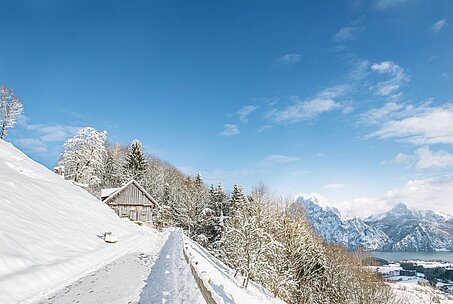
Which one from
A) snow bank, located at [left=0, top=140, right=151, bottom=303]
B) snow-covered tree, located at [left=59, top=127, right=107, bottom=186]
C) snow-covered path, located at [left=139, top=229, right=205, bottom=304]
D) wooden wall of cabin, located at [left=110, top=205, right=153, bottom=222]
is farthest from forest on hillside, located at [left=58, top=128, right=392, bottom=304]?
snow bank, located at [left=0, top=140, right=151, bottom=303]

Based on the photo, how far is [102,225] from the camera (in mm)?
28906

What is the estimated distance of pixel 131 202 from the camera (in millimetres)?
55312

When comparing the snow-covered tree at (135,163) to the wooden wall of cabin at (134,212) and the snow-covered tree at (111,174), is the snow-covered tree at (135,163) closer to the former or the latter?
the snow-covered tree at (111,174)

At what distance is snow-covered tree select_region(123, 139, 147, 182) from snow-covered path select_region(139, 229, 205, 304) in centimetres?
6070

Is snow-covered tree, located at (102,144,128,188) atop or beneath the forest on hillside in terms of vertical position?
atop

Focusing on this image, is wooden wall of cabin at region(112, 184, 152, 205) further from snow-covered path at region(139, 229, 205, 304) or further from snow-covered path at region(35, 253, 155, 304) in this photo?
snow-covered path at region(35, 253, 155, 304)

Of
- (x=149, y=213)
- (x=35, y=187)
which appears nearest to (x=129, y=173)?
(x=149, y=213)

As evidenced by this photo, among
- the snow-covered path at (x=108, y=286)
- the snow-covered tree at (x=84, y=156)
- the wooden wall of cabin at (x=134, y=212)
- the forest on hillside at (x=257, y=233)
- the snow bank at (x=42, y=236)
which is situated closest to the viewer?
the snow-covered path at (x=108, y=286)

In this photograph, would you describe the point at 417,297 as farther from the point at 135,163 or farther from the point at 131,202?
the point at 135,163

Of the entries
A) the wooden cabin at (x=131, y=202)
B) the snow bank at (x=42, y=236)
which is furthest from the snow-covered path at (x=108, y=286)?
the wooden cabin at (x=131, y=202)

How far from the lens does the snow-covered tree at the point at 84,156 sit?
64.6 metres

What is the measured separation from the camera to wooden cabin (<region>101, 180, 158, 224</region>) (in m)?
54.2

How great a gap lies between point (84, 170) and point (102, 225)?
39.9m

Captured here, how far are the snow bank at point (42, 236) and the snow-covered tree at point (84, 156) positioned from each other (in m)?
33.0
